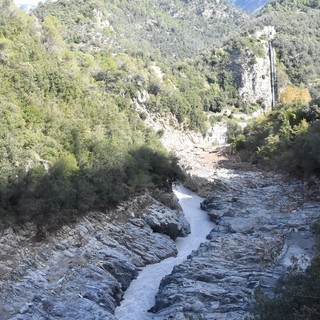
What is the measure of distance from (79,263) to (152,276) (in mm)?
4031

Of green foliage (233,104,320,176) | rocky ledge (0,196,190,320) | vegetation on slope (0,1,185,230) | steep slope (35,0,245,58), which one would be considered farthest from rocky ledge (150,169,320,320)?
steep slope (35,0,245,58)

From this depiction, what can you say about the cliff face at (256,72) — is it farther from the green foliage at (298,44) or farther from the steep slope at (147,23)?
the steep slope at (147,23)

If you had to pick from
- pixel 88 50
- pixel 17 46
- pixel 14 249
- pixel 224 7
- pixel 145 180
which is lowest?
pixel 14 249

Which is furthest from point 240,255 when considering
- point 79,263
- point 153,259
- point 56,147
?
point 56,147

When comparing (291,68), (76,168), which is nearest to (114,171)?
(76,168)

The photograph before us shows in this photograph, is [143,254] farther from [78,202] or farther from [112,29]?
[112,29]

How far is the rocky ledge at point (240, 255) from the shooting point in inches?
672

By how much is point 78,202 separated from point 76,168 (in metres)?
2.35

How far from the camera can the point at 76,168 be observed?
2595 centimetres

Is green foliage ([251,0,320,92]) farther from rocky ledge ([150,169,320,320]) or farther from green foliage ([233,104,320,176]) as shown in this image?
rocky ledge ([150,169,320,320])

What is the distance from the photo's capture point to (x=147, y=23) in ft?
481

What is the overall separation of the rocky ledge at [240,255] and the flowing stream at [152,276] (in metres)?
0.69

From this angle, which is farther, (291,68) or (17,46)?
(291,68)

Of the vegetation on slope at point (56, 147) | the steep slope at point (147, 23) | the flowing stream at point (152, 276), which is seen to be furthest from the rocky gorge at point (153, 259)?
the steep slope at point (147, 23)
